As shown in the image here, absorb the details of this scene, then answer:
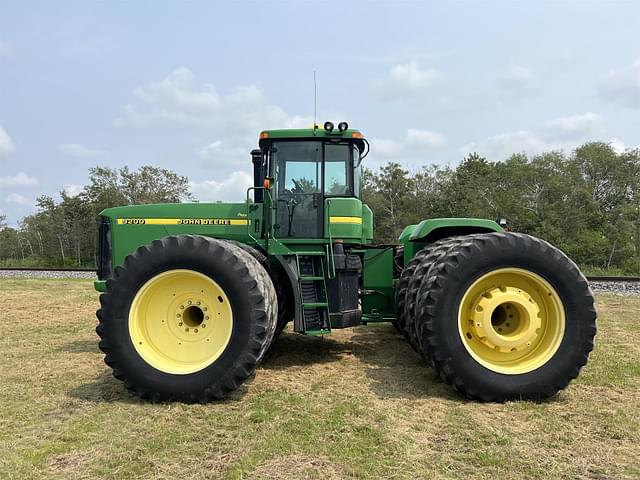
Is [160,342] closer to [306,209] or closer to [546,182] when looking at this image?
[306,209]

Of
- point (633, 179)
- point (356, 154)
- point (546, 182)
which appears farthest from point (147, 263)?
point (633, 179)

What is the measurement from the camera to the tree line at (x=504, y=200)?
3072cm

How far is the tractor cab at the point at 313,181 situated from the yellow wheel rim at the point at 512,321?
6.14 feet

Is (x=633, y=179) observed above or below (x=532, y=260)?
above

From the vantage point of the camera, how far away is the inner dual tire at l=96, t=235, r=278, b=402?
4.30 metres

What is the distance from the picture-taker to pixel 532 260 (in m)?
4.51

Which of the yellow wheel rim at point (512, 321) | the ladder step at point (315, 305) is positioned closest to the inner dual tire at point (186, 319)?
the ladder step at point (315, 305)

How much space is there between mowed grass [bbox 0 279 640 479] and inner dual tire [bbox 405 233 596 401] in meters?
0.23

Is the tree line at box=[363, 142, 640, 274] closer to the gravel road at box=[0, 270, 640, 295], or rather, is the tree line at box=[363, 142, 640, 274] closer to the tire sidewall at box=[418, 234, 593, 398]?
the gravel road at box=[0, 270, 640, 295]

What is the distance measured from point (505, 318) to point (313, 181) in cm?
276

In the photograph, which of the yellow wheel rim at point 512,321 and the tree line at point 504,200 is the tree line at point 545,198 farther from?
the yellow wheel rim at point 512,321

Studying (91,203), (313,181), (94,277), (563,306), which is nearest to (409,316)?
(563,306)

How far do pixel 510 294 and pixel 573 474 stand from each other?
1.82 metres

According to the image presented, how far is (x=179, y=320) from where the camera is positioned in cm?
464
